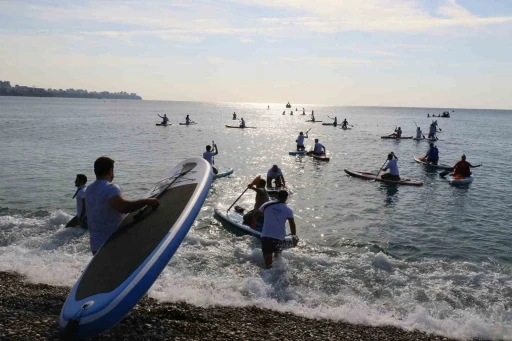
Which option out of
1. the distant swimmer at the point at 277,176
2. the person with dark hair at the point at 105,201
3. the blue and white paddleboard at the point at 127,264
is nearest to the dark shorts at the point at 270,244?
the blue and white paddleboard at the point at 127,264

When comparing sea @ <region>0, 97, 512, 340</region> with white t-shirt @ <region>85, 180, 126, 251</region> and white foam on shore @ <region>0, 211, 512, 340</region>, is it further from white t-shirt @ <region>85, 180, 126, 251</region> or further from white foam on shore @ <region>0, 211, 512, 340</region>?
white t-shirt @ <region>85, 180, 126, 251</region>

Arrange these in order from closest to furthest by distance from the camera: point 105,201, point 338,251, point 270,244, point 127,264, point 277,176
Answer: point 105,201, point 127,264, point 270,244, point 338,251, point 277,176

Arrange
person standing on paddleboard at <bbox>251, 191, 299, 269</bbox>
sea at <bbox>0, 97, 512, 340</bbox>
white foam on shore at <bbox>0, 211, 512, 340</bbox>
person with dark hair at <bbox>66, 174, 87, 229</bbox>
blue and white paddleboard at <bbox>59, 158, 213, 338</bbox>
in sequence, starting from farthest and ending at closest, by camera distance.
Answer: person with dark hair at <bbox>66, 174, 87, 229</bbox>, person standing on paddleboard at <bbox>251, 191, 299, 269</bbox>, sea at <bbox>0, 97, 512, 340</bbox>, white foam on shore at <bbox>0, 211, 512, 340</bbox>, blue and white paddleboard at <bbox>59, 158, 213, 338</bbox>

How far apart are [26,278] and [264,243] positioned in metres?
5.70

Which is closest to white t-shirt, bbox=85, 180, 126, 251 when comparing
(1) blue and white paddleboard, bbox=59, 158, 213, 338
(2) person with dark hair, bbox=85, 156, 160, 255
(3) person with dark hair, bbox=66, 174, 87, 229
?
(2) person with dark hair, bbox=85, 156, 160, 255

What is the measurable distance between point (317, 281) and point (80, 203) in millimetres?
7810

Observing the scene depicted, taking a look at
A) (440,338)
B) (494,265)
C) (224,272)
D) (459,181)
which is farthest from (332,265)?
(459,181)

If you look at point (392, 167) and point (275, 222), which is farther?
point (392, 167)

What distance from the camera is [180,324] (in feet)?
22.4

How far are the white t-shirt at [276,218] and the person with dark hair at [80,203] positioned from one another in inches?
240

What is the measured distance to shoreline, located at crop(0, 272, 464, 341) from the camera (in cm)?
614

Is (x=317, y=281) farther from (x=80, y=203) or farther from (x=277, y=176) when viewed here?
(x=277, y=176)

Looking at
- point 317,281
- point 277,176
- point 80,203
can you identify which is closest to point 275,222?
point 317,281

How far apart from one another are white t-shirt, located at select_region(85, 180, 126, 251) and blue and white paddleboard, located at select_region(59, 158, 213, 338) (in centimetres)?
26
